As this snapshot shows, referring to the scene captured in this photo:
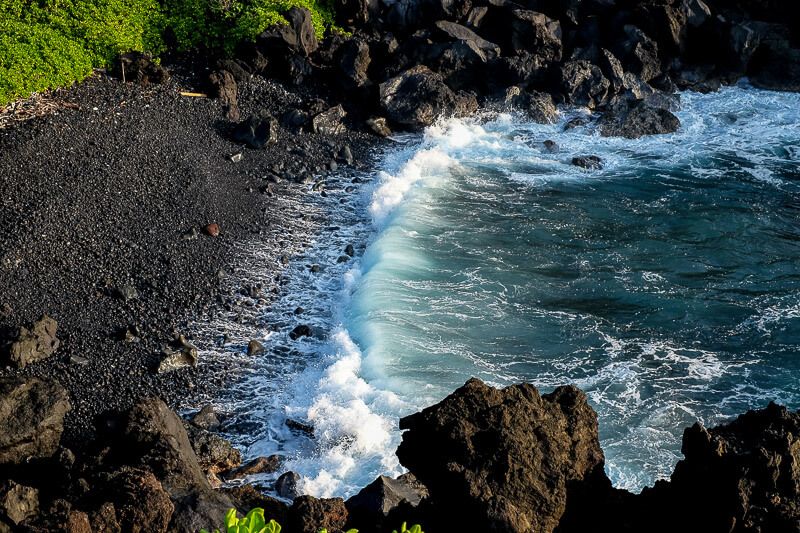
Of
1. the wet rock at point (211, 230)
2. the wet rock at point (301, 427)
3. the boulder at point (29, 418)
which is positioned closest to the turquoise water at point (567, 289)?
the wet rock at point (301, 427)

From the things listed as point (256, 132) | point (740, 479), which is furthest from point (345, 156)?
point (740, 479)

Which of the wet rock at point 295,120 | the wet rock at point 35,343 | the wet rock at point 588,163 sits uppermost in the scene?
the wet rock at point 295,120

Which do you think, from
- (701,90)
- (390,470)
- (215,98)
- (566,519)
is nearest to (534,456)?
(566,519)

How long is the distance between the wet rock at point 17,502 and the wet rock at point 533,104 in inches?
739

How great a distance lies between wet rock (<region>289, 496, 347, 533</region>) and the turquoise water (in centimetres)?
320

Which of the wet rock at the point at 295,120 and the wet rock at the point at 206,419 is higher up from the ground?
the wet rock at the point at 295,120

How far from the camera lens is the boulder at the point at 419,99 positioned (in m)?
24.0

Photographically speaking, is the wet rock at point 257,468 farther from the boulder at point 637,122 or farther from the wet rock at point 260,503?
the boulder at point 637,122

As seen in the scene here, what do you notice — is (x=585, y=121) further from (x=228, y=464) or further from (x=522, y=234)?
(x=228, y=464)

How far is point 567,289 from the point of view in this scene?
17391mm

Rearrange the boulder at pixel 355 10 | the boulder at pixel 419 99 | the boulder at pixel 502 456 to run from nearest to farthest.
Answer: the boulder at pixel 502 456 → the boulder at pixel 419 99 → the boulder at pixel 355 10

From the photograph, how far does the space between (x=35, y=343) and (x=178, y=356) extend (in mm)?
2208

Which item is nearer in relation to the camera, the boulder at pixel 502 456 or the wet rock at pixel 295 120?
the boulder at pixel 502 456

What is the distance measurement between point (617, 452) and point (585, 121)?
1398cm
